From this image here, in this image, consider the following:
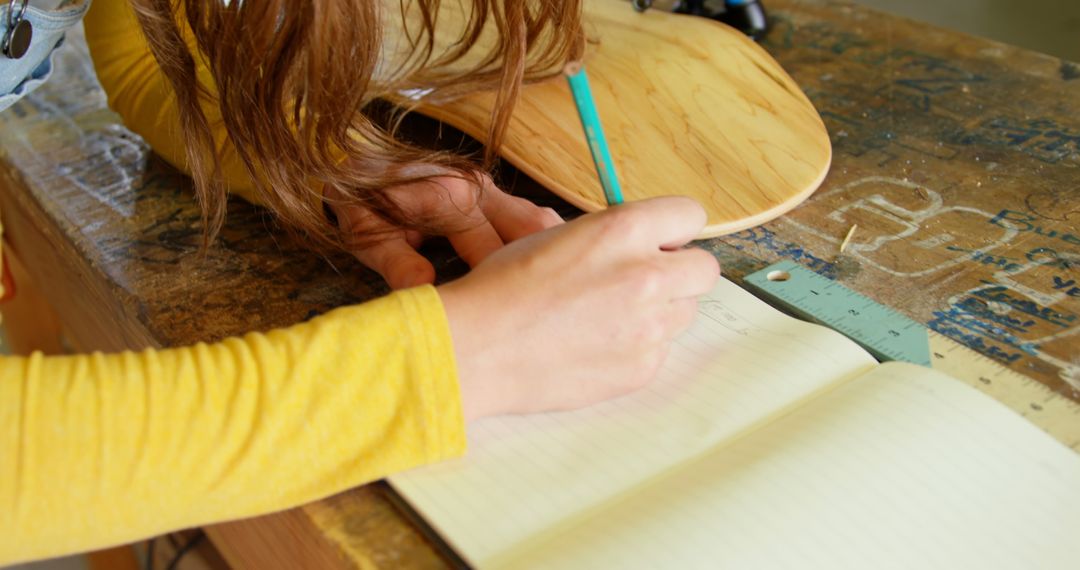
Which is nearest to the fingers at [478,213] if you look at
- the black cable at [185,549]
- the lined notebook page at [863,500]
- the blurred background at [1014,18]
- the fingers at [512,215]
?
the fingers at [512,215]

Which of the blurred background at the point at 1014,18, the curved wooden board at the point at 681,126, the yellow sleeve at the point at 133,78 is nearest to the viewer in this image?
the curved wooden board at the point at 681,126

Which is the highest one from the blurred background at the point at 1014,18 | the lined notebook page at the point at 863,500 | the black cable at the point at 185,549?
the lined notebook page at the point at 863,500

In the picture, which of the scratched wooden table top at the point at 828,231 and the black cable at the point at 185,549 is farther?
the black cable at the point at 185,549

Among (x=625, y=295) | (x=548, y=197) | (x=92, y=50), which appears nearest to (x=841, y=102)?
(x=548, y=197)

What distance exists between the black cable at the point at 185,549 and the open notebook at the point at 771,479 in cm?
98

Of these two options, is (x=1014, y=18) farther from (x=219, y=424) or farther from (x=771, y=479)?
(x=219, y=424)

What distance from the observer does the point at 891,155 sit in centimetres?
96

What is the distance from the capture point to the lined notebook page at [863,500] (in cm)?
51

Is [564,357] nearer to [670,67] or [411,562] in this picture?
[411,562]

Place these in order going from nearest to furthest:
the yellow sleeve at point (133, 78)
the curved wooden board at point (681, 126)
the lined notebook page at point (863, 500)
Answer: the lined notebook page at point (863, 500), the curved wooden board at point (681, 126), the yellow sleeve at point (133, 78)

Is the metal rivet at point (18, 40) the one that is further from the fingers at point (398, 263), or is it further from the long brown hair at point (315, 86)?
the fingers at point (398, 263)

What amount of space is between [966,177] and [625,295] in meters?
0.49

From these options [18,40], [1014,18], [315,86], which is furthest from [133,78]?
[1014,18]

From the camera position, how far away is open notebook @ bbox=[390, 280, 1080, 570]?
51cm
